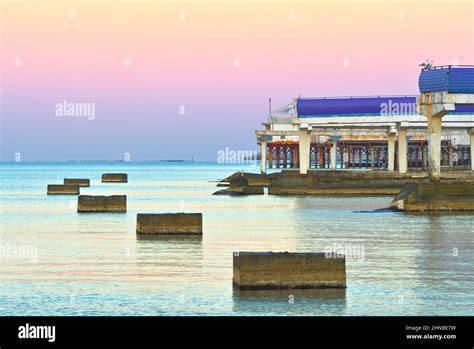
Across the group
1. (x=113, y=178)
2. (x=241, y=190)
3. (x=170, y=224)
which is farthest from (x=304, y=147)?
(x=170, y=224)

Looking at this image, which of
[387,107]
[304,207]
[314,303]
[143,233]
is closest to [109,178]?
[387,107]

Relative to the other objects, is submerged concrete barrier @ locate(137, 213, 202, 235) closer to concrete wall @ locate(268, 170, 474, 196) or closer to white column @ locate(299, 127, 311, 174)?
concrete wall @ locate(268, 170, 474, 196)

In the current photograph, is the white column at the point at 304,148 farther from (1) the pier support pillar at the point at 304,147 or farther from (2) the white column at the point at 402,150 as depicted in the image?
(2) the white column at the point at 402,150

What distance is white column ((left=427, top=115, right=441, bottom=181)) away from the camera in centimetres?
7875

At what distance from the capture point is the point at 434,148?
3145 inches

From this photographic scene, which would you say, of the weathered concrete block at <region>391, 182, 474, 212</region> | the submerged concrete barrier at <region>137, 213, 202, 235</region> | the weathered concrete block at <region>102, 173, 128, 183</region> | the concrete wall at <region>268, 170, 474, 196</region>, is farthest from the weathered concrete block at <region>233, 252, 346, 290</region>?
the weathered concrete block at <region>102, 173, 128, 183</region>

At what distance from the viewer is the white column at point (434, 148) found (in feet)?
258

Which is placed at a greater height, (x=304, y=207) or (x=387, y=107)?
(x=387, y=107)

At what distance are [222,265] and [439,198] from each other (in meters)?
33.5

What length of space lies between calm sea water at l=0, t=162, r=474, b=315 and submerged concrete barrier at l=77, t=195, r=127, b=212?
1.27 metres
